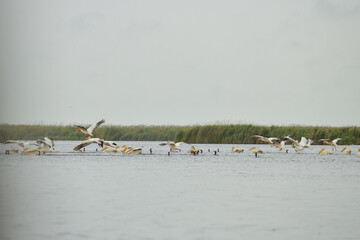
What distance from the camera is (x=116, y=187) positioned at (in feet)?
42.8

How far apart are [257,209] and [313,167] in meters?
9.92

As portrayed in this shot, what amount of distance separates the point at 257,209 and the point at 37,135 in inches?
1211

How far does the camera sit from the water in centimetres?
816

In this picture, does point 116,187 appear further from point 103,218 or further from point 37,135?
point 37,135

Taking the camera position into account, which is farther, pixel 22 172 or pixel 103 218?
pixel 22 172

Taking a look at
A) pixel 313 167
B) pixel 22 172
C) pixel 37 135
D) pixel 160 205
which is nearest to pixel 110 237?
pixel 160 205

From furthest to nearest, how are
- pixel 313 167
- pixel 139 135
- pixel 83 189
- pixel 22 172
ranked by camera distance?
pixel 139 135
pixel 313 167
pixel 22 172
pixel 83 189

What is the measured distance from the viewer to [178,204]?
1051cm

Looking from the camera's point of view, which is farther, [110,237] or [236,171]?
[236,171]

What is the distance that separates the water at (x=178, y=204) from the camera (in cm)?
816

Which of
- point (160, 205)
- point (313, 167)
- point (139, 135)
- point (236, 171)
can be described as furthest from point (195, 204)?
point (139, 135)

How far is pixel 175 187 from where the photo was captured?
13141 mm

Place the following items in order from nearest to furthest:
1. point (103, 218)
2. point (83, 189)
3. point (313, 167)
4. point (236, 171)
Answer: point (103, 218)
point (83, 189)
point (236, 171)
point (313, 167)

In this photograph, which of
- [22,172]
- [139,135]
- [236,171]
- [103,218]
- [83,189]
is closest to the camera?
[103,218]
